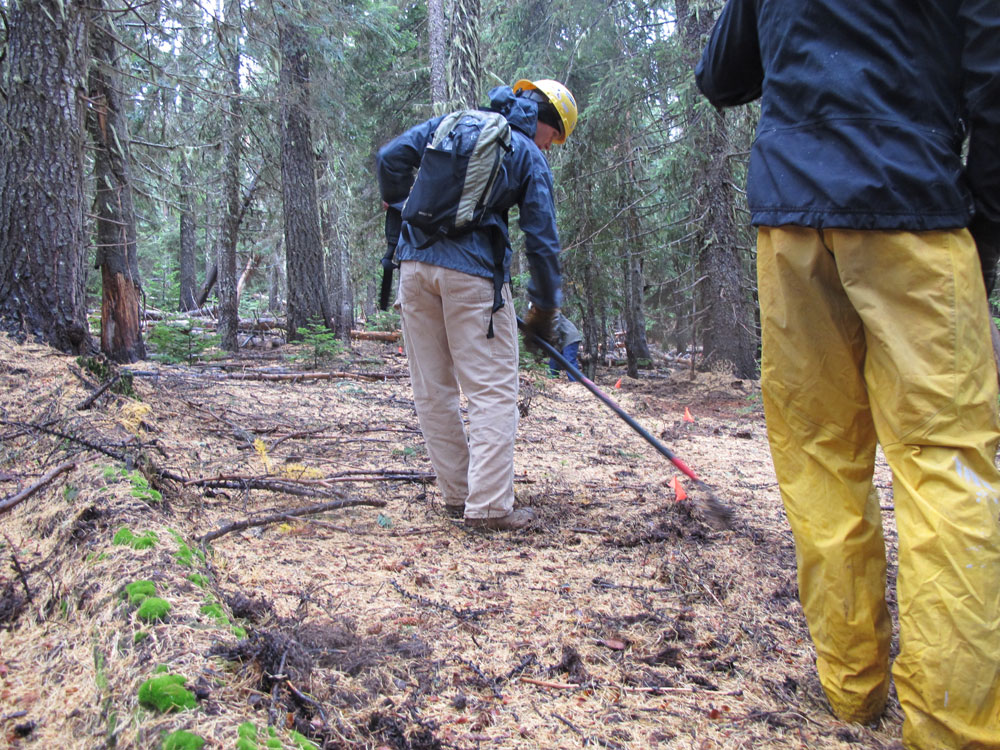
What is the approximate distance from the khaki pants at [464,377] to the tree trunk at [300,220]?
788 cm

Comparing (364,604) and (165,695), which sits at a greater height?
(165,695)

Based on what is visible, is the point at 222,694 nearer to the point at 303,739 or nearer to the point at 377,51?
the point at 303,739

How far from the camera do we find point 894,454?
1.69 m

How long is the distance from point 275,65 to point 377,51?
5823mm

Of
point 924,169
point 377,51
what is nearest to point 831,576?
point 924,169

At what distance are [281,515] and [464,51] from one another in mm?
6709

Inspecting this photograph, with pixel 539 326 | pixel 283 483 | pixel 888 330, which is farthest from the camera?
pixel 539 326

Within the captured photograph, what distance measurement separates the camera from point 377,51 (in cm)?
1425

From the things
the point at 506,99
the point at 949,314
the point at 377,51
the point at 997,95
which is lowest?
the point at 949,314

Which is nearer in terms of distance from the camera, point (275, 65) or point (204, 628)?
point (204, 628)

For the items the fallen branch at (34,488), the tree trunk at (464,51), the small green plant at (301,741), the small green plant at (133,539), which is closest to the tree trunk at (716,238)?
the tree trunk at (464,51)

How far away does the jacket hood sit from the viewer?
3.49 meters

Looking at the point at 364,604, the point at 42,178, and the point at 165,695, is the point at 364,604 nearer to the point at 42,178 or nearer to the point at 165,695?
the point at 165,695

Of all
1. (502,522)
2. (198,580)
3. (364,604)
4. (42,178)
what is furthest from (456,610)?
(42,178)
